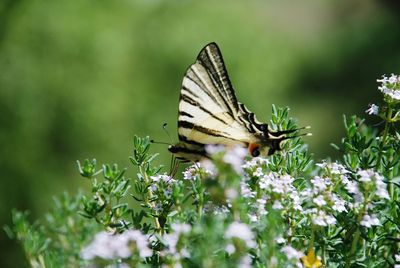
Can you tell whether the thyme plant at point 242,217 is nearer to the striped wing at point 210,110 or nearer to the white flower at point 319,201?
the white flower at point 319,201

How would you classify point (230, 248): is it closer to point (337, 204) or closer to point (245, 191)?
point (245, 191)

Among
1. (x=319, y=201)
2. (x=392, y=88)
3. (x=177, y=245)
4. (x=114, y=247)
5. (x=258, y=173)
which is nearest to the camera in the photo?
(x=114, y=247)

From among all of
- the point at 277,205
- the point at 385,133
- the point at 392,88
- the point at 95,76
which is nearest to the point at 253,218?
the point at 277,205

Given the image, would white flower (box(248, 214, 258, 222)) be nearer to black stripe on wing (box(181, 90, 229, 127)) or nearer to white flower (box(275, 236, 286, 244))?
white flower (box(275, 236, 286, 244))

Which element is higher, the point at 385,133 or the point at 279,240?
the point at 385,133

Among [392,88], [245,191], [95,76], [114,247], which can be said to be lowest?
[114,247]

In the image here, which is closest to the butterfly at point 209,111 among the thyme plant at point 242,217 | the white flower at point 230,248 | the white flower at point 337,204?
the thyme plant at point 242,217

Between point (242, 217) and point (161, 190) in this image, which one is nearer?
point (242, 217)

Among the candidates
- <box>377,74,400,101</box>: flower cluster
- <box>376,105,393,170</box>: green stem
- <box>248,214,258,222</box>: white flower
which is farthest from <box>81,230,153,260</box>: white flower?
<box>377,74,400,101</box>: flower cluster
